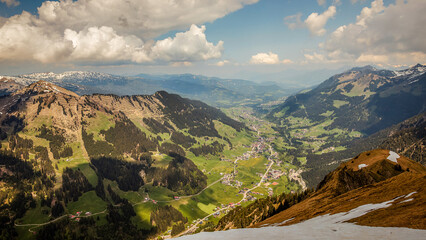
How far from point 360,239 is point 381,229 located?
166 inches

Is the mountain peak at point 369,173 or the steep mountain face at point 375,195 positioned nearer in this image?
the steep mountain face at point 375,195

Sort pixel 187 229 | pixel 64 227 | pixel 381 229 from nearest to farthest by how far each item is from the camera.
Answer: pixel 381 229 → pixel 64 227 → pixel 187 229

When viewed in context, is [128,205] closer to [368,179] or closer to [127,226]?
[127,226]

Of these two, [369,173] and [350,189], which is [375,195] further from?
[369,173]

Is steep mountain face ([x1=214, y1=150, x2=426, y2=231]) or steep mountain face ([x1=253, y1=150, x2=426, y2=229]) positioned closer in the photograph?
steep mountain face ([x1=253, y1=150, x2=426, y2=229])

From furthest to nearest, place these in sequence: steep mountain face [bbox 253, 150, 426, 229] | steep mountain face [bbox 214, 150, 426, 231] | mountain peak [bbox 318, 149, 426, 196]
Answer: mountain peak [bbox 318, 149, 426, 196] < steep mountain face [bbox 214, 150, 426, 231] < steep mountain face [bbox 253, 150, 426, 229]

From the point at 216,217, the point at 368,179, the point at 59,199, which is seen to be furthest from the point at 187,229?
the point at 368,179

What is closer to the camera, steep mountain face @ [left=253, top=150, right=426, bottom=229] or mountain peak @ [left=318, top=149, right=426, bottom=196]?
steep mountain face @ [left=253, top=150, right=426, bottom=229]

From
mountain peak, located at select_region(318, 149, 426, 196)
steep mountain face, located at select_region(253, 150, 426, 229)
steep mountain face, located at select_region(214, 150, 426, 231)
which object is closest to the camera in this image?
steep mountain face, located at select_region(253, 150, 426, 229)

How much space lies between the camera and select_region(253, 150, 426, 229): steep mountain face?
2640cm

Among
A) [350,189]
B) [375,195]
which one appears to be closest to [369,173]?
[350,189]

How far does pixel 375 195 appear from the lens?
1742 inches

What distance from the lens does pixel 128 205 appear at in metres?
192

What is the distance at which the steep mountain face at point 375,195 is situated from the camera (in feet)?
86.6
